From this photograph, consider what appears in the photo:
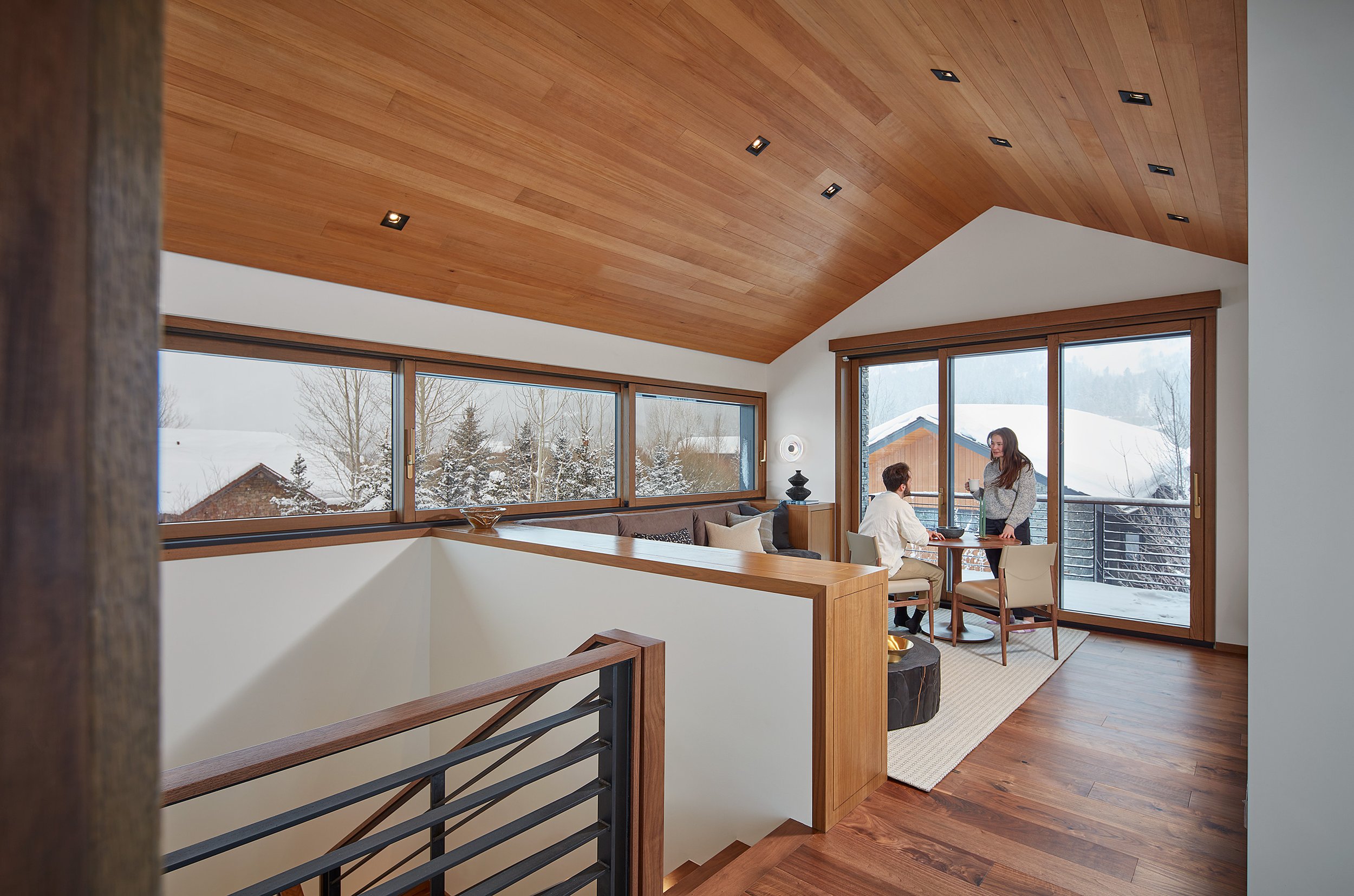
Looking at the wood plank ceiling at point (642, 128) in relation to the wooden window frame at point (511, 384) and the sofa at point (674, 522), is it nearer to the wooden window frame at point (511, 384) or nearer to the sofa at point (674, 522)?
the wooden window frame at point (511, 384)

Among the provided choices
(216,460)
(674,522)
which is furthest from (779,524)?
(216,460)

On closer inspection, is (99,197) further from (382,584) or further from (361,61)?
(382,584)

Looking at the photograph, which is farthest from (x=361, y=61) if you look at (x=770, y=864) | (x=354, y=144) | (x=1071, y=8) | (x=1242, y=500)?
(x=1242, y=500)

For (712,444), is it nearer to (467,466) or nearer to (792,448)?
(792,448)

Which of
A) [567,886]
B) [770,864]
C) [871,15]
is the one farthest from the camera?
[871,15]

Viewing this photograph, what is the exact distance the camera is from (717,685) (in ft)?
8.20

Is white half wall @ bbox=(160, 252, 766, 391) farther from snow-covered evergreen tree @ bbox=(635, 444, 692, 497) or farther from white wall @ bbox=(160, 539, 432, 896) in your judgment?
white wall @ bbox=(160, 539, 432, 896)

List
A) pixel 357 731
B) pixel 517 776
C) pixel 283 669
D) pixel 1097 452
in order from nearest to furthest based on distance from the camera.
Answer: pixel 357 731 < pixel 517 776 < pixel 283 669 < pixel 1097 452

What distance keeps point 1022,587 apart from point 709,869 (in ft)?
9.47

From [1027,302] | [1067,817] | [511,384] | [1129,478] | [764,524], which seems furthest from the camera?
[764,524]

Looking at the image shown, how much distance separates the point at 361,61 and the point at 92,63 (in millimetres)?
2788

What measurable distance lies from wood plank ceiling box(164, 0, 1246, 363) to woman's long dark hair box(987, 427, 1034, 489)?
1.60m

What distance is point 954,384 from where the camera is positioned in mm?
5590

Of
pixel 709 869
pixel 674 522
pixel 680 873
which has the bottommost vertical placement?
pixel 680 873
